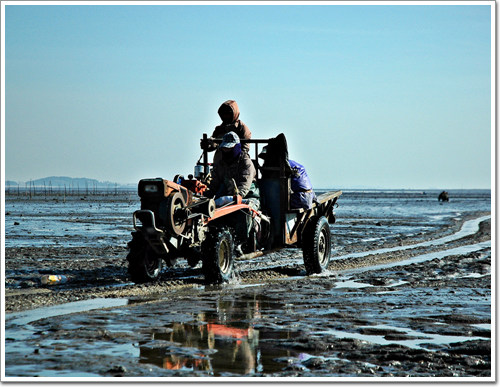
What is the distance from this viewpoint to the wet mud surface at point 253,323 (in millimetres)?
6070

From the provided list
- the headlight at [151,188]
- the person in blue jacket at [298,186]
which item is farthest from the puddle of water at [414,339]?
the person in blue jacket at [298,186]

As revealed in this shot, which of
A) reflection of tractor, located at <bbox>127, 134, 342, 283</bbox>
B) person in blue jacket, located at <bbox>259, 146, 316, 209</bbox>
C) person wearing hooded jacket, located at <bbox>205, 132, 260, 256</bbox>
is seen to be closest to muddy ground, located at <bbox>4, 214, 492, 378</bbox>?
reflection of tractor, located at <bbox>127, 134, 342, 283</bbox>

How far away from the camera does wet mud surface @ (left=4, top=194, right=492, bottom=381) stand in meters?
6.07

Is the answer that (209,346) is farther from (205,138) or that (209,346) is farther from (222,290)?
(205,138)

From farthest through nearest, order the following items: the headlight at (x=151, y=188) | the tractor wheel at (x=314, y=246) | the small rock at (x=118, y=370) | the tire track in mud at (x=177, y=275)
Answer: the tractor wheel at (x=314, y=246) < the headlight at (x=151, y=188) < the tire track in mud at (x=177, y=275) < the small rock at (x=118, y=370)

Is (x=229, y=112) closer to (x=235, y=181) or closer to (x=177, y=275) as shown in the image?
(x=235, y=181)

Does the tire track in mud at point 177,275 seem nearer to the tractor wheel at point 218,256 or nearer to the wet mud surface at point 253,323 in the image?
the wet mud surface at point 253,323

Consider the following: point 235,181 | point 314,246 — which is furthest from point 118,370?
point 314,246

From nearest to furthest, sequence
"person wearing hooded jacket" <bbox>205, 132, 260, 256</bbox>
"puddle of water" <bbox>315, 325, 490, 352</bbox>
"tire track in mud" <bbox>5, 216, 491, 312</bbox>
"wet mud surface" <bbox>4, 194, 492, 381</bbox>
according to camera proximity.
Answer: "wet mud surface" <bbox>4, 194, 492, 381</bbox> → "puddle of water" <bbox>315, 325, 490, 352</bbox> → "tire track in mud" <bbox>5, 216, 491, 312</bbox> → "person wearing hooded jacket" <bbox>205, 132, 260, 256</bbox>

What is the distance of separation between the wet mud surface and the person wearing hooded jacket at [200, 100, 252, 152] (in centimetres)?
231

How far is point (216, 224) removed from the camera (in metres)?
11.5

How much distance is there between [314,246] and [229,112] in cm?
287

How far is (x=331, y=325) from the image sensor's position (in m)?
7.88

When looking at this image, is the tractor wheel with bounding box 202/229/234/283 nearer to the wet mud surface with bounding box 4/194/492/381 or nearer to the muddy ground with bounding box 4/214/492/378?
the wet mud surface with bounding box 4/194/492/381
